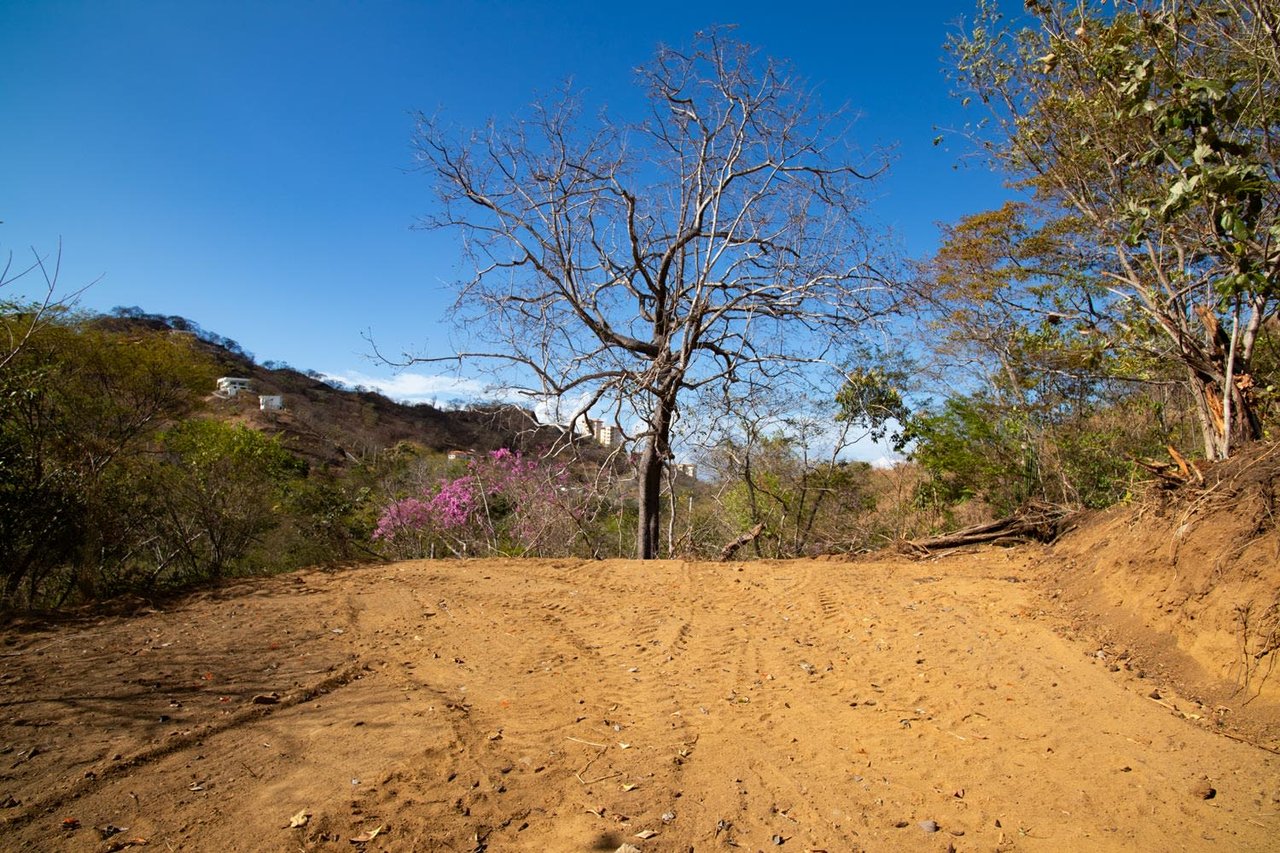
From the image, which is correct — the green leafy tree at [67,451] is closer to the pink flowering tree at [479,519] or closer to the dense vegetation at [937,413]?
→ the dense vegetation at [937,413]

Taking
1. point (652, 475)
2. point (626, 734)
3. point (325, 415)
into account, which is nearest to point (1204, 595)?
point (626, 734)

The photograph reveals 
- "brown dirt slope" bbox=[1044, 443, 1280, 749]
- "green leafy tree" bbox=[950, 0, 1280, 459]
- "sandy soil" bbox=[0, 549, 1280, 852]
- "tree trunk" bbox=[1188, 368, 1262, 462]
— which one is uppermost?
"green leafy tree" bbox=[950, 0, 1280, 459]

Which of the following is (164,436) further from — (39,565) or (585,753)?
(585,753)

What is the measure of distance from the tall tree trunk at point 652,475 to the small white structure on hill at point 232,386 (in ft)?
79.6

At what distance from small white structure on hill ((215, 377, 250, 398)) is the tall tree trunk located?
79.6 feet

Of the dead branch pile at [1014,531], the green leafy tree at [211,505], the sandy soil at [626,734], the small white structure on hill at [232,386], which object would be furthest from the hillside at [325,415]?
the sandy soil at [626,734]

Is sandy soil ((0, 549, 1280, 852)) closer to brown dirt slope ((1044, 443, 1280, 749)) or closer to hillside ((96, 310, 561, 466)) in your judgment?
brown dirt slope ((1044, 443, 1280, 749))

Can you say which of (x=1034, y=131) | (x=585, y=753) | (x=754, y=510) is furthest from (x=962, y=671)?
(x=754, y=510)

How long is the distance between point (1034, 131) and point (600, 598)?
19.2 ft

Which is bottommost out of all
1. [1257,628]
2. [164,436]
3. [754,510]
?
[1257,628]

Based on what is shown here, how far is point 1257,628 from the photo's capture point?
327cm

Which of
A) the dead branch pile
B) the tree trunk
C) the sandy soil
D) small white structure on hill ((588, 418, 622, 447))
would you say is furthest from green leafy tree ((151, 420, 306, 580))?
the tree trunk

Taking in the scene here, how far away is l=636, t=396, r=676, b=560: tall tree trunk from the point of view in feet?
26.8

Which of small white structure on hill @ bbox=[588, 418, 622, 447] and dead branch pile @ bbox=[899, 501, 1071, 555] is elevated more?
small white structure on hill @ bbox=[588, 418, 622, 447]
